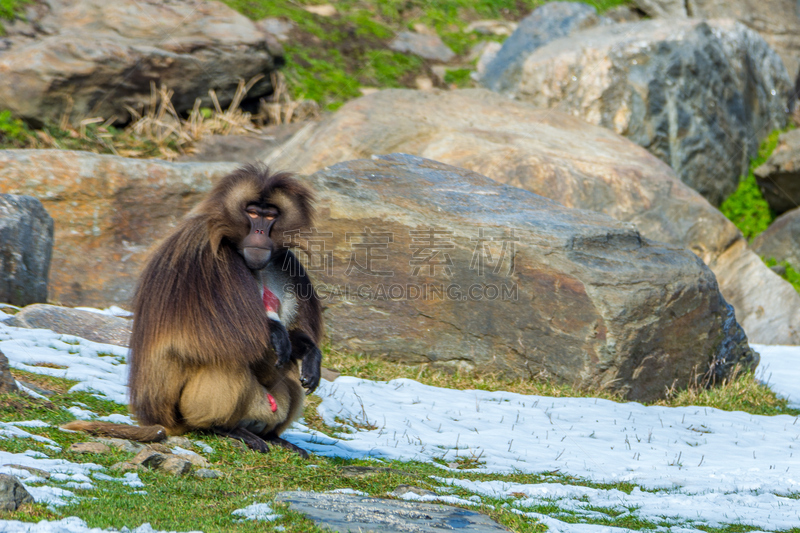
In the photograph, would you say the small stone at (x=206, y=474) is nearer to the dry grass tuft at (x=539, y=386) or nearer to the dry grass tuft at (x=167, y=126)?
the dry grass tuft at (x=539, y=386)

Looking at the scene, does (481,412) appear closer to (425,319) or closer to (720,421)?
(425,319)

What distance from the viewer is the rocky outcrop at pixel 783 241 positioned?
1321 cm

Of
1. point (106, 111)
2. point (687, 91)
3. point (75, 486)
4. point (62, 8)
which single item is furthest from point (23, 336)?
point (687, 91)

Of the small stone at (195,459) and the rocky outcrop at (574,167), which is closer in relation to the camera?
the small stone at (195,459)

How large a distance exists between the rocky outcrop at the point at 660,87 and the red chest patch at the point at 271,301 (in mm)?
9385

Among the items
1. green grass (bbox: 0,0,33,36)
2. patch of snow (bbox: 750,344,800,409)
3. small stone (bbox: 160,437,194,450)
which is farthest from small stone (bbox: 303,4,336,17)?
small stone (bbox: 160,437,194,450)

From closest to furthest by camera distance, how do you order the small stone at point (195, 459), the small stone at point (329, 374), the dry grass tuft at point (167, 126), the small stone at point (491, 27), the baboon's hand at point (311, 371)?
the small stone at point (195, 459) → the baboon's hand at point (311, 371) → the small stone at point (329, 374) → the dry grass tuft at point (167, 126) → the small stone at point (491, 27)

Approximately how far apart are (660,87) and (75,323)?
10138mm

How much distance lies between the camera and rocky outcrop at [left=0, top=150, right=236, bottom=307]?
8.82 meters

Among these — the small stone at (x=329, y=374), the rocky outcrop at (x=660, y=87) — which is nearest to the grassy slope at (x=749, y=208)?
the rocky outcrop at (x=660, y=87)

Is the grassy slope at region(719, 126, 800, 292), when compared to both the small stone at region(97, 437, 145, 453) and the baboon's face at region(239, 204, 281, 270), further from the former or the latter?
the small stone at region(97, 437, 145, 453)

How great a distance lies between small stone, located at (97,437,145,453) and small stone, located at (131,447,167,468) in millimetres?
235

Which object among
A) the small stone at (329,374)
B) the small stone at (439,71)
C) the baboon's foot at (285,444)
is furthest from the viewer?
the small stone at (439,71)

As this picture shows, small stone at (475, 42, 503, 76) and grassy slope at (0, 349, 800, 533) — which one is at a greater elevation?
small stone at (475, 42, 503, 76)
